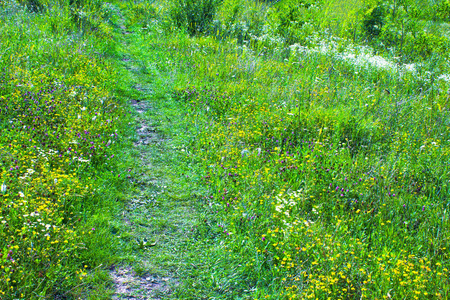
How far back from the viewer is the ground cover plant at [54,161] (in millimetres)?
2996

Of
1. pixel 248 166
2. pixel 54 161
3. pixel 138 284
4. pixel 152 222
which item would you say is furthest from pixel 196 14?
pixel 138 284

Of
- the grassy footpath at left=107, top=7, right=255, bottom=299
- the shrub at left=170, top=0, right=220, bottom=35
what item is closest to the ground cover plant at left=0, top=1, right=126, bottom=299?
the grassy footpath at left=107, top=7, right=255, bottom=299

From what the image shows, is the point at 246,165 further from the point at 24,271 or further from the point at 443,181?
the point at 24,271

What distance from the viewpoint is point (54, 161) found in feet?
14.0

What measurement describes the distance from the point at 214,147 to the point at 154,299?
267cm

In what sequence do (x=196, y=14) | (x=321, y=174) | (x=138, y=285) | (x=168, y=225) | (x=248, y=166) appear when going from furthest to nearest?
(x=196, y=14) < (x=248, y=166) < (x=321, y=174) < (x=168, y=225) < (x=138, y=285)

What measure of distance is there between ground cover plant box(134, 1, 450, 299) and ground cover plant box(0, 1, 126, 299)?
4.43 feet

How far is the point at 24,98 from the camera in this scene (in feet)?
17.1

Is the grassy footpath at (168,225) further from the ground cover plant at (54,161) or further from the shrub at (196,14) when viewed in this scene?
the shrub at (196,14)

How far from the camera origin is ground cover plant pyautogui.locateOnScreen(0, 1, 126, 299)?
3.00 m

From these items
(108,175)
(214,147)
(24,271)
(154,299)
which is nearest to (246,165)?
(214,147)

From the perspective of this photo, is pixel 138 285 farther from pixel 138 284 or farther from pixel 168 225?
pixel 168 225

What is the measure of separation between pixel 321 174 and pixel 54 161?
11.7 feet

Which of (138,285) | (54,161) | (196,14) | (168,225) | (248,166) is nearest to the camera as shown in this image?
(138,285)
